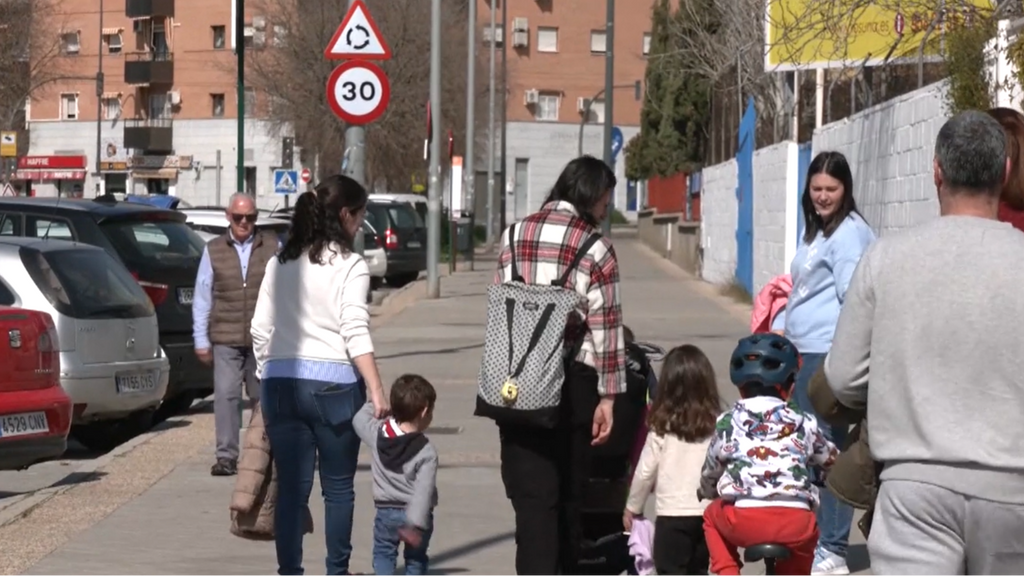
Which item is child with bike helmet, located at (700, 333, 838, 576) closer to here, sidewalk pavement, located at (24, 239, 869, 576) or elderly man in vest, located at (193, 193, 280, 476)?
sidewalk pavement, located at (24, 239, 869, 576)

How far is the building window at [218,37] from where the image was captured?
6991 cm

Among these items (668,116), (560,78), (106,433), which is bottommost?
(106,433)

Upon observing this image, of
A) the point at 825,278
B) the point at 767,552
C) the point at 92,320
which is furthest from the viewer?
the point at 92,320

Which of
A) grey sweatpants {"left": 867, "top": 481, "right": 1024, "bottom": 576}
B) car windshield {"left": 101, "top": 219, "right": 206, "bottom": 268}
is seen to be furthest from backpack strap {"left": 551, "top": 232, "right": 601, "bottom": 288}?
car windshield {"left": 101, "top": 219, "right": 206, "bottom": 268}

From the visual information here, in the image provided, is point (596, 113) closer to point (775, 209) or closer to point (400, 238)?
point (400, 238)

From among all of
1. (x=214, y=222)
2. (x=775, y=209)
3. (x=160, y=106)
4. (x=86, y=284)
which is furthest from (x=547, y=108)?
(x=86, y=284)

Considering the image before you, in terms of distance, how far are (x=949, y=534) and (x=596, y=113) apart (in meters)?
76.9

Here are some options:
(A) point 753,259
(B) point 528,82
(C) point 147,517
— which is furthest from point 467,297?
(B) point 528,82

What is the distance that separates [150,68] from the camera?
7081cm

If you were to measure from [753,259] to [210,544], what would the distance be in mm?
18716

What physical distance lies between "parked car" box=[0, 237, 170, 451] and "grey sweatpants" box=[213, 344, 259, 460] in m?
1.26

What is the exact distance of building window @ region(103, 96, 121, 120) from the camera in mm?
73562

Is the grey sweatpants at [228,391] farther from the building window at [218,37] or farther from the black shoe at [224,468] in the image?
the building window at [218,37]

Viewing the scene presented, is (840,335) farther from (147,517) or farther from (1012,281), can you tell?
(147,517)
